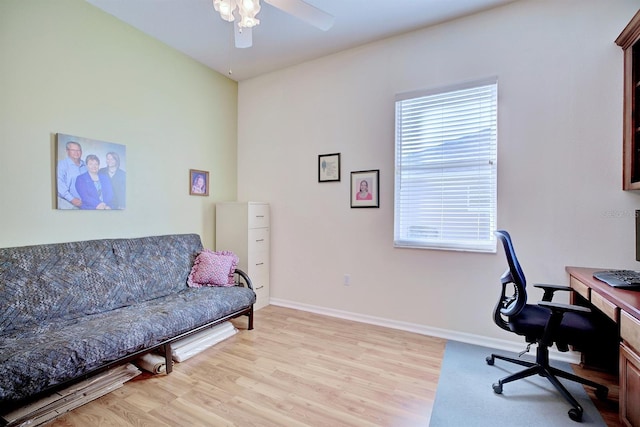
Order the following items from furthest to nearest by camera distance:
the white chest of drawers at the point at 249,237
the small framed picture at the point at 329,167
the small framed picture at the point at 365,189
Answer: the white chest of drawers at the point at 249,237, the small framed picture at the point at 329,167, the small framed picture at the point at 365,189

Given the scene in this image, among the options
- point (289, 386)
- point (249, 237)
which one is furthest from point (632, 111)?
point (249, 237)

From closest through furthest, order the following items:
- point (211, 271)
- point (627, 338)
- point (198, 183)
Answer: point (627, 338), point (211, 271), point (198, 183)

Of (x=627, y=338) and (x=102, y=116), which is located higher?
(x=102, y=116)

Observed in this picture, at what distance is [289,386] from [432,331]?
60.9 inches

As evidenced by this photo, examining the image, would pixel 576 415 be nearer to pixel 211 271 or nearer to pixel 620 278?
pixel 620 278

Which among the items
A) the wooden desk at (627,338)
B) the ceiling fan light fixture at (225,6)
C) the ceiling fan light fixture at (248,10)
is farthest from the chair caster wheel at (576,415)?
the ceiling fan light fixture at (225,6)

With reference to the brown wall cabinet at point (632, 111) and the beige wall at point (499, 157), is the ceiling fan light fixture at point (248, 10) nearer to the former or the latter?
the beige wall at point (499, 157)

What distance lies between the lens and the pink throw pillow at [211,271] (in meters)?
2.97

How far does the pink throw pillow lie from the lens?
297 centimetres

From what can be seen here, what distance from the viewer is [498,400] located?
1838 mm

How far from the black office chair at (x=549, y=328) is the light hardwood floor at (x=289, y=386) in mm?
246

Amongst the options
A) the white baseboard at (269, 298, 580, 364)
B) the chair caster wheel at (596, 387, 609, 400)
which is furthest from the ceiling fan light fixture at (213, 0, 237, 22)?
the chair caster wheel at (596, 387, 609, 400)

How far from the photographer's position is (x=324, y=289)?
3418mm

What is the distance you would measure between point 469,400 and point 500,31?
2.94 m
